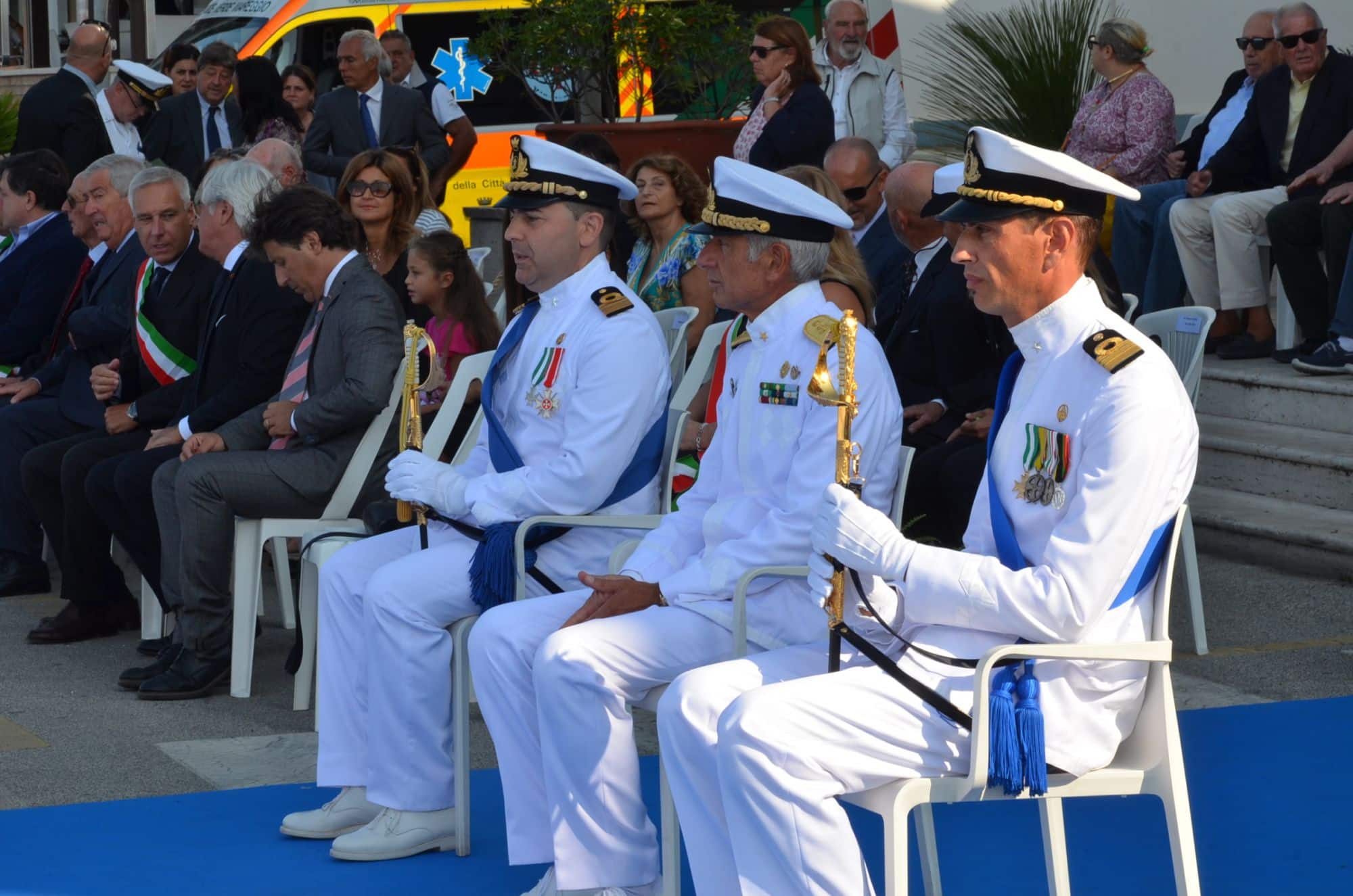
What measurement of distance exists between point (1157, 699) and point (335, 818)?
207 cm

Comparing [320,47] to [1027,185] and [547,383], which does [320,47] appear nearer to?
[547,383]

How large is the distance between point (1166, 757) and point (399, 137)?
25.3 ft

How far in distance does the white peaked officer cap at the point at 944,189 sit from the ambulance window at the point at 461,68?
9801mm

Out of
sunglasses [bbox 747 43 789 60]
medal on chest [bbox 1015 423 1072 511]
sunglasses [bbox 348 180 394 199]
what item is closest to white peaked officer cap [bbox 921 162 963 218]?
medal on chest [bbox 1015 423 1072 511]

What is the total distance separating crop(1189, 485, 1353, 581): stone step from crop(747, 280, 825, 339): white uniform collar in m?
3.07

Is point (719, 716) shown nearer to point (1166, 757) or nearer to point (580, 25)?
point (1166, 757)

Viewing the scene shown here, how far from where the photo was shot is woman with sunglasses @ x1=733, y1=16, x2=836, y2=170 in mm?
7996

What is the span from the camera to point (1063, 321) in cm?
295

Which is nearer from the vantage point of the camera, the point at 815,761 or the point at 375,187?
the point at 815,761

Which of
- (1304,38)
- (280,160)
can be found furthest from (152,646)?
(1304,38)

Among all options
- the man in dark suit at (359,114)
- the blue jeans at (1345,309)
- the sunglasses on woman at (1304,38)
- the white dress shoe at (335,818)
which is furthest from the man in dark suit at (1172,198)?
the white dress shoe at (335,818)

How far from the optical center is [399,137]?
32.6 feet

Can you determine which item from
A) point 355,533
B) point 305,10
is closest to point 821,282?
point 355,533

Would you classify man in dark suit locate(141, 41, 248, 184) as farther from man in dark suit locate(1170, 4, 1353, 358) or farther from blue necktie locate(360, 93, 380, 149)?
man in dark suit locate(1170, 4, 1353, 358)
